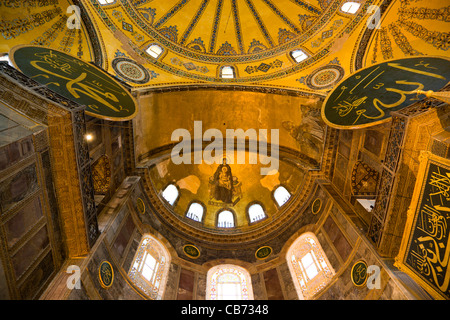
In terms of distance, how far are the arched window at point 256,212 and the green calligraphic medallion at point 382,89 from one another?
5868 millimetres

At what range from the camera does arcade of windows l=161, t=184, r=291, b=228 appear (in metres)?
11.5

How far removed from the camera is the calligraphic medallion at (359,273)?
239 inches

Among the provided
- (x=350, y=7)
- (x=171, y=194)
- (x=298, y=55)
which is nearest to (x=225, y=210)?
(x=171, y=194)

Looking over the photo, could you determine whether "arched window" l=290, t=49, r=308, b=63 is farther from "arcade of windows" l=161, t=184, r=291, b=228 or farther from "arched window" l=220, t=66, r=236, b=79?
"arcade of windows" l=161, t=184, r=291, b=228

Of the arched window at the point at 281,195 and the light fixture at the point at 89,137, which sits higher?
the light fixture at the point at 89,137

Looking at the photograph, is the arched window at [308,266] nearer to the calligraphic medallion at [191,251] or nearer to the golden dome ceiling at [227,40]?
the calligraphic medallion at [191,251]

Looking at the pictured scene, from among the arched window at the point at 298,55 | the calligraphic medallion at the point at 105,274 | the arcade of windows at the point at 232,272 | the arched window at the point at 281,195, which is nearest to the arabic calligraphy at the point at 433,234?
the arcade of windows at the point at 232,272

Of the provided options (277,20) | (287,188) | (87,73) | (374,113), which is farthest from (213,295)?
(277,20)

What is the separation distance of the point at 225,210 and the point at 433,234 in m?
8.61

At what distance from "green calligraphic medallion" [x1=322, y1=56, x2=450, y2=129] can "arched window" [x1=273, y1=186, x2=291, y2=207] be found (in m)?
4.93

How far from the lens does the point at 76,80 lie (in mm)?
6562

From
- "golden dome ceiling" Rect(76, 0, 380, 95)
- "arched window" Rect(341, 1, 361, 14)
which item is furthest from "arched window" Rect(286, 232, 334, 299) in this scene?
"arched window" Rect(341, 1, 361, 14)

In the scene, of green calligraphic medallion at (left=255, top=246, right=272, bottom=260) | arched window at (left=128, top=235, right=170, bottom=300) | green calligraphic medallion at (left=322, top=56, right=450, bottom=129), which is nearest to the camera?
green calligraphic medallion at (left=322, top=56, right=450, bottom=129)

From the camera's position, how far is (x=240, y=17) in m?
13.4
